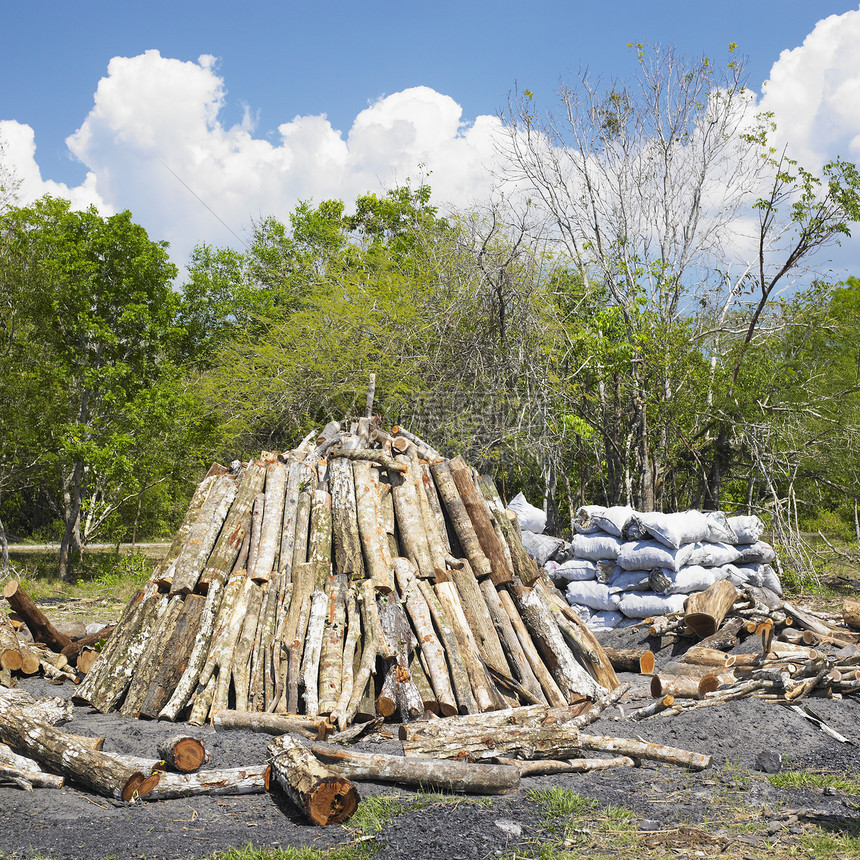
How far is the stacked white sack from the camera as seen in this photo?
29.6ft

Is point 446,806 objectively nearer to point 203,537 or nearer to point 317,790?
point 317,790

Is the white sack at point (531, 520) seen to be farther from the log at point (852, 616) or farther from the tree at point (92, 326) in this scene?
the tree at point (92, 326)

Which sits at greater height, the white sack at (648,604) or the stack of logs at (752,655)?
the white sack at (648,604)

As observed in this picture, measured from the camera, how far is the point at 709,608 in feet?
26.7

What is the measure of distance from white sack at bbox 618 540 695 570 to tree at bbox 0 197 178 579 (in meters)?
11.1

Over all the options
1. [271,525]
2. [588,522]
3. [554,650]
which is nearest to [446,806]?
[554,650]

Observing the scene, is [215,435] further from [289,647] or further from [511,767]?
[511,767]

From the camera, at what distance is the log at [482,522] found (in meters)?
6.93

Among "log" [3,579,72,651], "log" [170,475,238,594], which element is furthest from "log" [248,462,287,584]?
"log" [3,579,72,651]

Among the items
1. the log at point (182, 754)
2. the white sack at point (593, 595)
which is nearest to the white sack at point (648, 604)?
the white sack at point (593, 595)

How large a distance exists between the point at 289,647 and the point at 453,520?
205 cm

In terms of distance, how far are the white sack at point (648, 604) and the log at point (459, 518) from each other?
119 inches

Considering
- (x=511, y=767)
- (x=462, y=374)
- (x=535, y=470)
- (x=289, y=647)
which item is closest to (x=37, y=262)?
(x=462, y=374)

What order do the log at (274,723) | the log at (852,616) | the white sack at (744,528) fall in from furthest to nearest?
1. the white sack at (744,528)
2. the log at (852,616)
3. the log at (274,723)
